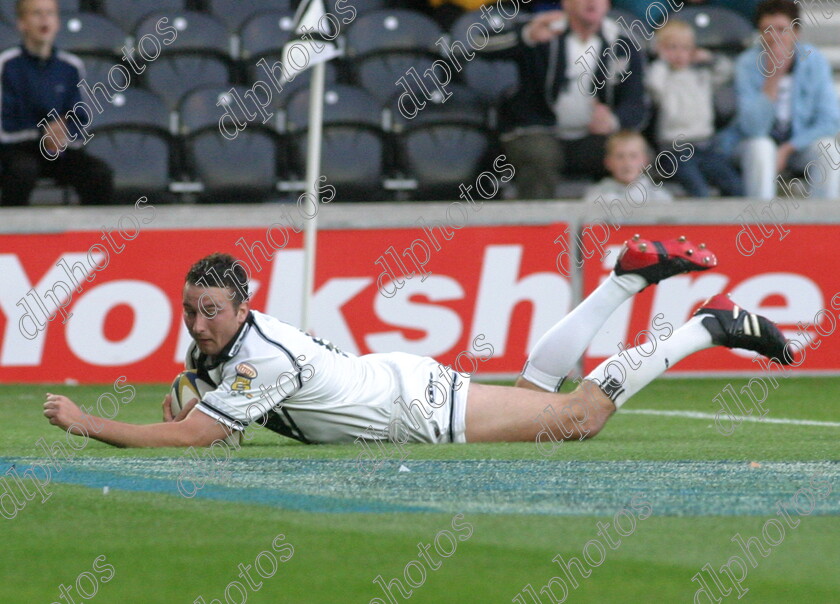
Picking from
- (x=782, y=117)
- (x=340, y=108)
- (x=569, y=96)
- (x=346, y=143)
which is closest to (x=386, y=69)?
(x=340, y=108)

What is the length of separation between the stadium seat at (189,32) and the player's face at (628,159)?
4000 mm

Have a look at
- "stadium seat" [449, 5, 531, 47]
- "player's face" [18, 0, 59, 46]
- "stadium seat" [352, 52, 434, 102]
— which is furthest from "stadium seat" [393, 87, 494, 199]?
"player's face" [18, 0, 59, 46]

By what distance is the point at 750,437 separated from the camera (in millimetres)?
7645

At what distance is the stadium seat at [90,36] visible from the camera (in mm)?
13367

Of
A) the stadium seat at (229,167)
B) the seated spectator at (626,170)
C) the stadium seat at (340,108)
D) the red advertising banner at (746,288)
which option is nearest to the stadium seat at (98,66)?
the stadium seat at (229,167)

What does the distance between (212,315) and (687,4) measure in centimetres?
972

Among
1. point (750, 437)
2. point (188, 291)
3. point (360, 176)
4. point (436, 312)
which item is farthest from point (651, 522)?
point (360, 176)

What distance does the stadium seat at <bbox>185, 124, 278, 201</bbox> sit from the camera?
12758 millimetres

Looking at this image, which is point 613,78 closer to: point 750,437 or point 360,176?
point 360,176

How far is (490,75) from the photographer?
13781 millimetres

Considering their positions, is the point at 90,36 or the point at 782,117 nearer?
the point at 782,117

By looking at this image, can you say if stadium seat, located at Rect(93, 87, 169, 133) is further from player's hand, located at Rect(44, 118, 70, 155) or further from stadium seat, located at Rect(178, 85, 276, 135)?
player's hand, located at Rect(44, 118, 70, 155)

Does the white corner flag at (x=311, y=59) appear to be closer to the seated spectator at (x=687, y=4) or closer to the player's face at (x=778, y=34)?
the player's face at (x=778, y=34)

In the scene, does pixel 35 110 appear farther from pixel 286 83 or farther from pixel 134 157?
pixel 286 83
